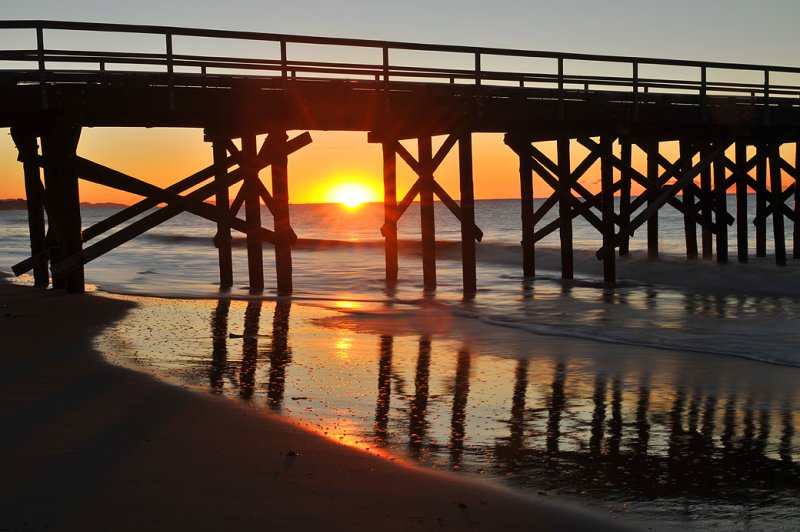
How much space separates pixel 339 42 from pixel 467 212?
12.8 ft

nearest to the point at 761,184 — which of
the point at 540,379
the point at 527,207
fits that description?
the point at 527,207

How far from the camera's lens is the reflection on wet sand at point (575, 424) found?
503 centimetres

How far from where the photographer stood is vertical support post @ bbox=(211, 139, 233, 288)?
47.4 feet

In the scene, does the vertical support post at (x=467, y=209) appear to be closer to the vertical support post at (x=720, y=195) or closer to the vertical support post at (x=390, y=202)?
the vertical support post at (x=390, y=202)

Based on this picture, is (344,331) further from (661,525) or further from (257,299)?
(661,525)

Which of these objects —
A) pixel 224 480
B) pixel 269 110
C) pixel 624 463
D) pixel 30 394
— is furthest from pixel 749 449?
pixel 269 110

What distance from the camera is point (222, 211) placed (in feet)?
50.2

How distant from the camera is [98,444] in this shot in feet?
17.6

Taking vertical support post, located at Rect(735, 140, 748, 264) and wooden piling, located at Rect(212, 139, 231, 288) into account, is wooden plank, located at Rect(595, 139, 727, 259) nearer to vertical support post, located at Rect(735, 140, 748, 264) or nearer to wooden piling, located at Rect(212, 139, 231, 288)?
vertical support post, located at Rect(735, 140, 748, 264)

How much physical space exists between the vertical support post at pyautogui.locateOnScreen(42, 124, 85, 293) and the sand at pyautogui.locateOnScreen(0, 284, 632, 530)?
647 cm

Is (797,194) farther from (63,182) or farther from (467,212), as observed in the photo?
(63,182)

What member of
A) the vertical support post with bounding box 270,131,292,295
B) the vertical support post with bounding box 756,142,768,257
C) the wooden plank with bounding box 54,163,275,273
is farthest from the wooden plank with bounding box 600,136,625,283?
the wooden plank with bounding box 54,163,275,273

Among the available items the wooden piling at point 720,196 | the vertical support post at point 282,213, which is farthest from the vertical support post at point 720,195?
Answer: the vertical support post at point 282,213

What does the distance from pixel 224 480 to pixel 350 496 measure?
658mm
